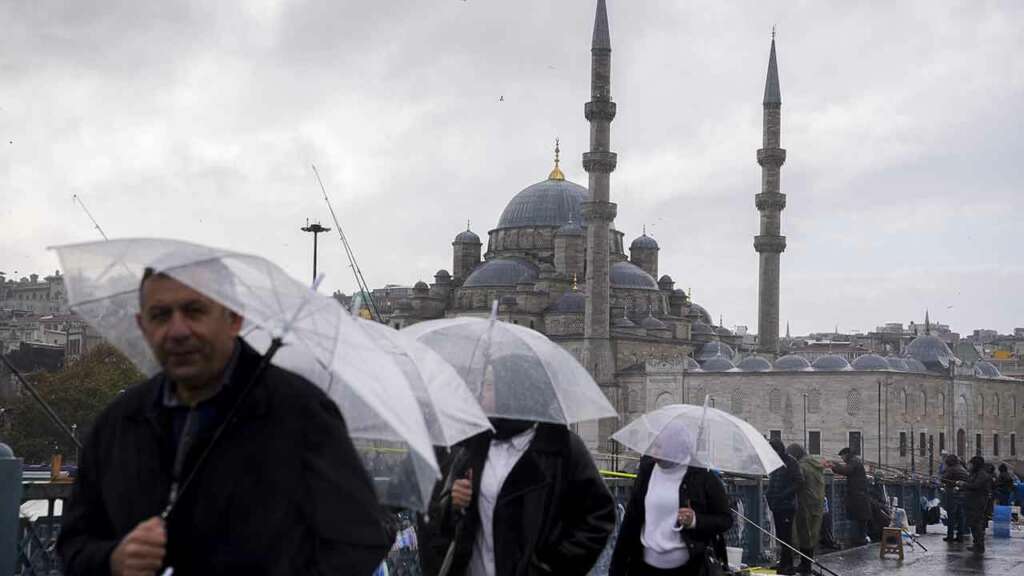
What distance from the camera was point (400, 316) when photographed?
58.4 m

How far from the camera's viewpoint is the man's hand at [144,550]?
2418mm

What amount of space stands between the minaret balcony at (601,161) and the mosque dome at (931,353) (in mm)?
16425

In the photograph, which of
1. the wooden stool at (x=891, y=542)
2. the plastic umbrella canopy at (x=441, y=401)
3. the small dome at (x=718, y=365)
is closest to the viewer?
the plastic umbrella canopy at (x=441, y=401)

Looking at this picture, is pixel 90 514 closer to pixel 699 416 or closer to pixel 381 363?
pixel 381 363

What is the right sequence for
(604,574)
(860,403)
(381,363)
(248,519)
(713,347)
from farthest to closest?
(713,347), (860,403), (604,574), (381,363), (248,519)

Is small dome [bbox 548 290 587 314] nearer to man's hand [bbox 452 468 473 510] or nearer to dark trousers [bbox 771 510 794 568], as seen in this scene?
dark trousers [bbox 771 510 794 568]

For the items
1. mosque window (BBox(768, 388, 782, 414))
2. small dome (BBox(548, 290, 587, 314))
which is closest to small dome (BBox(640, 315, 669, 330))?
small dome (BBox(548, 290, 587, 314))

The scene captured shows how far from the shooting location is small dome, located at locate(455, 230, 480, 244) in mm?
64000

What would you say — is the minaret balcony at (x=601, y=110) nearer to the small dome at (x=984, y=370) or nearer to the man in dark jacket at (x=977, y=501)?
the small dome at (x=984, y=370)

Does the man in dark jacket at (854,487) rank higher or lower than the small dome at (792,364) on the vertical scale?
lower

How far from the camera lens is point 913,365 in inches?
→ 1975

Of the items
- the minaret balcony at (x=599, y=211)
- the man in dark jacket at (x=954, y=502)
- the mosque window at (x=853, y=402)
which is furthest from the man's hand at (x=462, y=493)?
the mosque window at (x=853, y=402)

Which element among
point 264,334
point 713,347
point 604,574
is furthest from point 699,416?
point 713,347

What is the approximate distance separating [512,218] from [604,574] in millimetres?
53328
